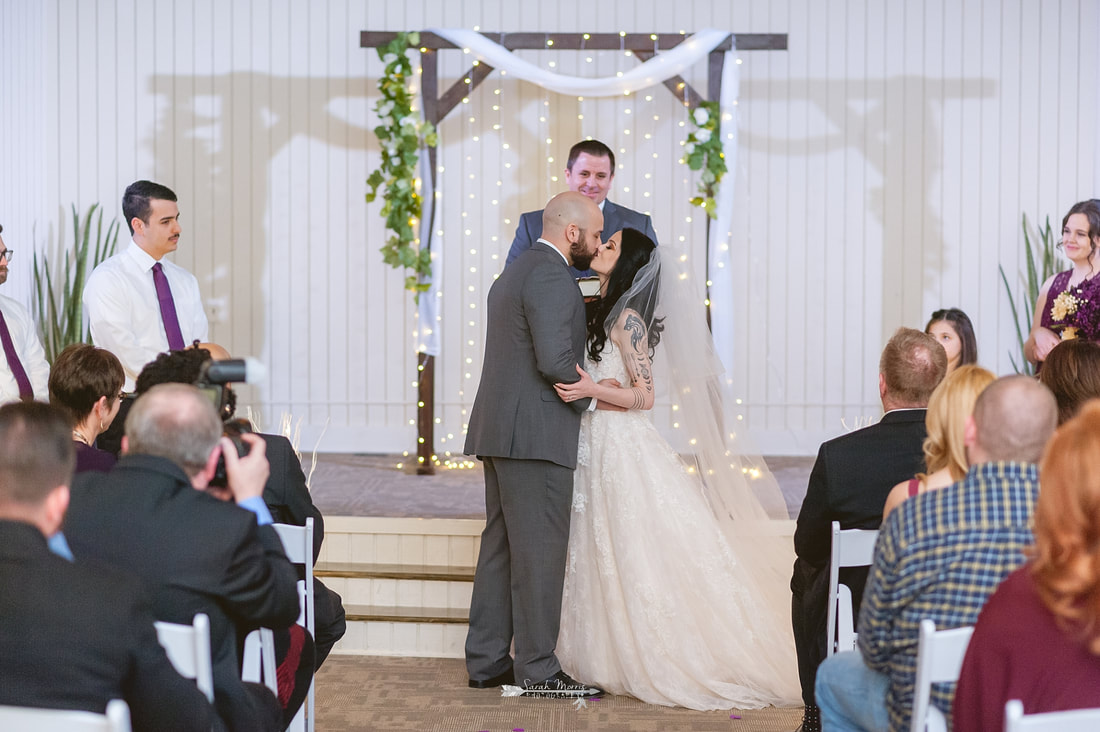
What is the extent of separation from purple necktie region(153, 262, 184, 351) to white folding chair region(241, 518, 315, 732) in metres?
1.94

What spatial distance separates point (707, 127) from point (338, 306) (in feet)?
8.29

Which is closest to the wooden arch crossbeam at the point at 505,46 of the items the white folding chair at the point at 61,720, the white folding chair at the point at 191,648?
the white folding chair at the point at 191,648

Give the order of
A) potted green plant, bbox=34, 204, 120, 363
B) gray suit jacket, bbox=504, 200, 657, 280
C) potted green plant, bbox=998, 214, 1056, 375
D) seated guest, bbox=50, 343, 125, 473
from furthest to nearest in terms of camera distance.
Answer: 1. potted green plant, bbox=998, 214, 1056, 375
2. potted green plant, bbox=34, 204, 120, 363
3. gray suit jacket, bbox=504, 200, 657, 280
4. seated guest, bbox=50, 343, 125, 473

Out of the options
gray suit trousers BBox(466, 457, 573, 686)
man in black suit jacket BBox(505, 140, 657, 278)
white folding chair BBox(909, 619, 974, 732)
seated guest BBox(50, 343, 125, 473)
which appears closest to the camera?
white folding chair BBox(909, 619, 974, 732)

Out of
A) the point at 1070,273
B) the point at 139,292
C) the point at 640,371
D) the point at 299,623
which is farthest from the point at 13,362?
the point at 1070,273

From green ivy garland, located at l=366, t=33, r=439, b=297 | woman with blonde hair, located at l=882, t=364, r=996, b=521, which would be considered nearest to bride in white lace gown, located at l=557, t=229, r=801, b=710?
woman with blonde hair, located at l=882, t=364, r=996, b=521

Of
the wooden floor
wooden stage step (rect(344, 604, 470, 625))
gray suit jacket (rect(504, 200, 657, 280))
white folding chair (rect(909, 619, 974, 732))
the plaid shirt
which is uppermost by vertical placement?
gray suit jacket (rect(504, 200, 657, 280))

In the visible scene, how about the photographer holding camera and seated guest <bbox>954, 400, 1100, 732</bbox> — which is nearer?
seated guest <bbox>954, 400, 1100, 732</bbox>

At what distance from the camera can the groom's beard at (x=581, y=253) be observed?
3.79m

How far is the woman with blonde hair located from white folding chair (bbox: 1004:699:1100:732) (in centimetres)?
79

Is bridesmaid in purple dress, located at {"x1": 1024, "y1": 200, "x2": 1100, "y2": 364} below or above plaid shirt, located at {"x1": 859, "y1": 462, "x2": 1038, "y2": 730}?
above

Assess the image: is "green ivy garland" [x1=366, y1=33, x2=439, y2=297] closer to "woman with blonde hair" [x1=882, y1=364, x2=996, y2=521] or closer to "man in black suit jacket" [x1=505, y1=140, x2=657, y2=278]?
"man in black suit jacket" [x1=505, y1=140, x2=657, y2=278]

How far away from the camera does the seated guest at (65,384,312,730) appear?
6.66 feet

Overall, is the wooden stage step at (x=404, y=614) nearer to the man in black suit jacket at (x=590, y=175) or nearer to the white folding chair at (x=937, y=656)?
the man in black suit jacket at (x=590, y=175)
